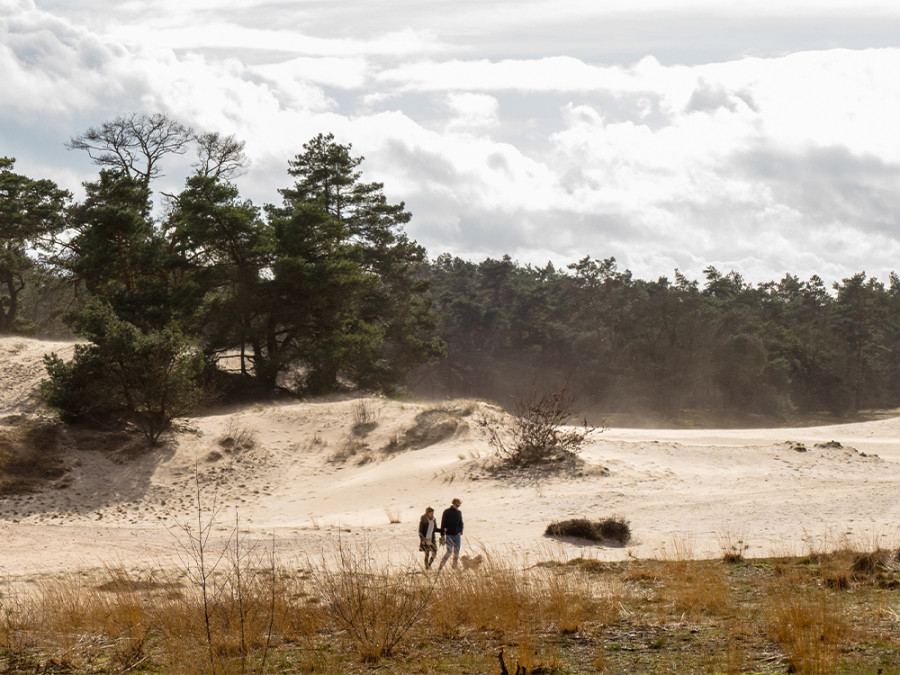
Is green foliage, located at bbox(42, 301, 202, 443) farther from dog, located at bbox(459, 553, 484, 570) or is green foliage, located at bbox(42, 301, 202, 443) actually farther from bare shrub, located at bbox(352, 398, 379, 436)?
dog, located at bbox(459, 553, 484, 570)

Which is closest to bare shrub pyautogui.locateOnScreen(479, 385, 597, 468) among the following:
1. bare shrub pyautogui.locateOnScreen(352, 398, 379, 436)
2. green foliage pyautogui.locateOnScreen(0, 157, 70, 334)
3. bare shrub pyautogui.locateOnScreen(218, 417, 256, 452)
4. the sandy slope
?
the sandy slope

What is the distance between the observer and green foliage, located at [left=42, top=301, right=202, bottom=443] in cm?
3014

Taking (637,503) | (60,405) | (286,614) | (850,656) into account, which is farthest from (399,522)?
(60,405)

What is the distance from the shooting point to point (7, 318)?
167 ft

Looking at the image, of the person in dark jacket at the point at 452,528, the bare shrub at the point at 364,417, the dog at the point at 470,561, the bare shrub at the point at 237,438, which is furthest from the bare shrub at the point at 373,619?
the bare shrub at the point at 364,417

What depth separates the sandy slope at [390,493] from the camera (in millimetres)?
18172

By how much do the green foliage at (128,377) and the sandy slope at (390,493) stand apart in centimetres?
156

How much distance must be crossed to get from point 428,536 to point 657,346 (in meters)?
62.8

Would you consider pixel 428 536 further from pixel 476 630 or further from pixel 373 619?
pixel 373 619

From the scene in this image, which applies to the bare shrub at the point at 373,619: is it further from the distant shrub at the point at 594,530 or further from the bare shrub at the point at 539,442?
the bare shrub at the point at 539,442

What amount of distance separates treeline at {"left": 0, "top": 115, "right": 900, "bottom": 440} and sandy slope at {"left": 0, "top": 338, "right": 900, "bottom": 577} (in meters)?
3.24

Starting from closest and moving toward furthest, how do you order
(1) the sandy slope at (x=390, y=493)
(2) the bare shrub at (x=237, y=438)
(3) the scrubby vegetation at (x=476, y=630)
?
(3) the scrubby vegetation at (x=476, y=630)
(1) the sandy slope at (x=390, y=493)
(2) the bare shrub at (x=237, y=438)

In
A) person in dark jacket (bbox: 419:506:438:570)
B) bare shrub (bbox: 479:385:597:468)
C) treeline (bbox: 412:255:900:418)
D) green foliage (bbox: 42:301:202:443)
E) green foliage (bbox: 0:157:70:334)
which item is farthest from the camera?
treeline (bbox: 412:255:900:418)

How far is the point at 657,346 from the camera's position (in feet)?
248
